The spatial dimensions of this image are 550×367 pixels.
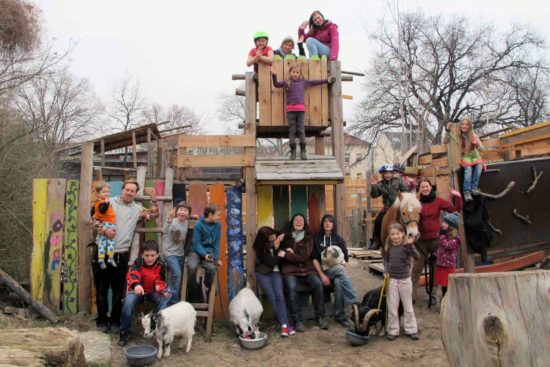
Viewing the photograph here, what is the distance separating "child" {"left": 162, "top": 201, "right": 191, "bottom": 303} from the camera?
6.38 metres

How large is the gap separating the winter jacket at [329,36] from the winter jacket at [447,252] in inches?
138

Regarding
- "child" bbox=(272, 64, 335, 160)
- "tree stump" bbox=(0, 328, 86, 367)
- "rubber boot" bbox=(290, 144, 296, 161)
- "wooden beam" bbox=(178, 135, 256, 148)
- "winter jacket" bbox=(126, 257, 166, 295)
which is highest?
"child" bbox=(272, 64, 335, 160)

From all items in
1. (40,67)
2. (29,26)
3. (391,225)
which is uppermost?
(29,26)

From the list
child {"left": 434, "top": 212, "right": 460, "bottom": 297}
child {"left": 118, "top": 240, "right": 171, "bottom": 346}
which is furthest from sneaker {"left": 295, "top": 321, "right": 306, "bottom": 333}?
child {"left": 434, "top": 212, "right": 460, "bottom": 297}

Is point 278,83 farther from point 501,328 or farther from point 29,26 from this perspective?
point 29,26

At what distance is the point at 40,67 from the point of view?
29.6 ft

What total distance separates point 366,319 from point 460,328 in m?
3.71

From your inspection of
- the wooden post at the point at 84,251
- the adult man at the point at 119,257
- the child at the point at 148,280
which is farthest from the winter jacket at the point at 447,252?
the wooden post at the point at 84,251

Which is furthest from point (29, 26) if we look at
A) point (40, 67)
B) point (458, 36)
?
point (458, 36)

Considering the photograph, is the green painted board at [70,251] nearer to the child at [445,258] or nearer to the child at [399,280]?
the child at [399,280]

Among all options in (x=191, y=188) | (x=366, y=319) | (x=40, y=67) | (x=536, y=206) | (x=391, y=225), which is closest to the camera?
(x=366, y=319)

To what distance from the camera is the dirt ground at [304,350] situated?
5.37 m

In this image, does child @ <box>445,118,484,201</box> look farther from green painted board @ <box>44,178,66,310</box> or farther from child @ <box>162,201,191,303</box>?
green painted board @ <box>44,178,66,310</box>

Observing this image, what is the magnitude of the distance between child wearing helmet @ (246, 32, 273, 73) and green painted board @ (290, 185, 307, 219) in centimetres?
208
